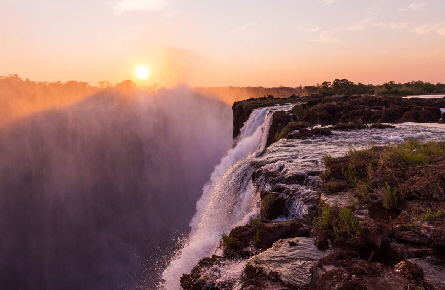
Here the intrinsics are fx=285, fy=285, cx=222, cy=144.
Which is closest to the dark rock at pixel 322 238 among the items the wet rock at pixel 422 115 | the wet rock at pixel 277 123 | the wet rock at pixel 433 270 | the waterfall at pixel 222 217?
the wet rock at pixel 433 270

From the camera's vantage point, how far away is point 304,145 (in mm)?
10258

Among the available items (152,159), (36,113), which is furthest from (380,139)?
(36,113)

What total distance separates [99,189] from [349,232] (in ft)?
121

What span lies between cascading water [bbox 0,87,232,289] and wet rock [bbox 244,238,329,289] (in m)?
11.3

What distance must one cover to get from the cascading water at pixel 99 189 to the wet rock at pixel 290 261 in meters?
11.3

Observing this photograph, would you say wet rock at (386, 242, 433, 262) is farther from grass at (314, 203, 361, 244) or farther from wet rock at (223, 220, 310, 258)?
wet rock at (223, 220, 310, 258)

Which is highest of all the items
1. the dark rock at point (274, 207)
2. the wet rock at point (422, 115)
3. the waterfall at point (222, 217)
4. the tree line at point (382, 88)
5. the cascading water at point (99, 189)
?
the tree line at point (382, 88)

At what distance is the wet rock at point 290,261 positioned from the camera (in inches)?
133

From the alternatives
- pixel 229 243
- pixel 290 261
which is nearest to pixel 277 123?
pixel 229 243

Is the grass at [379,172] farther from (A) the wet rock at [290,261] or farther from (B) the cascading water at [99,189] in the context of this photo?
(B) the cascading water at [99,189]

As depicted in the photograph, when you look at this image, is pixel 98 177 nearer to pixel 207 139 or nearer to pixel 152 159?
pixel 152 159

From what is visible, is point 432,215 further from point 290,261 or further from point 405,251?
point 290,261

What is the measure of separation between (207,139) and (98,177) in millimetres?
27295

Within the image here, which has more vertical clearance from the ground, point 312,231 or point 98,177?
point 312,231
